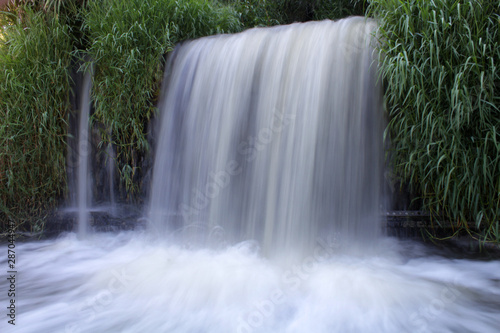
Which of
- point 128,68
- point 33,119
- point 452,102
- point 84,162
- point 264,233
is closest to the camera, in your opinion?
point 452,102

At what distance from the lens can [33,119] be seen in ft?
11.3

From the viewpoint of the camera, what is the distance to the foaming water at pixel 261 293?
185 centimetres

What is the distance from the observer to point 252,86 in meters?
3.03

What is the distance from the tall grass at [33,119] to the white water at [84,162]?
0.15m

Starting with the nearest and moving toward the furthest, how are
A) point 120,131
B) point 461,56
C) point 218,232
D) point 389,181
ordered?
point 461,56 < point 389,181 < point 218,232 < point 120,131

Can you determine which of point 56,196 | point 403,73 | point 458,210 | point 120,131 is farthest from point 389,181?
point 56,196

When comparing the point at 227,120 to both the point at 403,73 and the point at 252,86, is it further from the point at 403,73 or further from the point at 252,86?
the point at 403,73

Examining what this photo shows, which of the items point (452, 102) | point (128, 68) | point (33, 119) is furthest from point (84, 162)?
point (452, 102)

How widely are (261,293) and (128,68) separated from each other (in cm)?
228

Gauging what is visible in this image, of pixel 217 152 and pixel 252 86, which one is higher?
pixel 252 86

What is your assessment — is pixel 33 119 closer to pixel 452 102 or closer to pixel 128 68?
pixel 128 68

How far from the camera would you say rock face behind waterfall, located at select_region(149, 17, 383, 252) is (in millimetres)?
2549

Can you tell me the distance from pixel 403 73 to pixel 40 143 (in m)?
3.11

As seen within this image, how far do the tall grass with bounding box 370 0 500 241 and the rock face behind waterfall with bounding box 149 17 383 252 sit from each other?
27 centimetres
